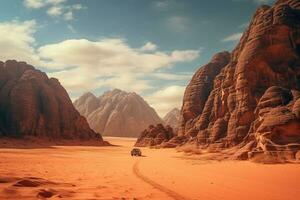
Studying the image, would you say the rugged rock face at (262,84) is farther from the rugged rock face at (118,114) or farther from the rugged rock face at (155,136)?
the rugged rock face at (118,114)

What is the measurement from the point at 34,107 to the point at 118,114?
85.0 m

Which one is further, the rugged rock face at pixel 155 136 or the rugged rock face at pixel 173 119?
the rugged rock face at pixel 173 119

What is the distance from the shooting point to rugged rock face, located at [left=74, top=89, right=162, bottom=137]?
455 feet

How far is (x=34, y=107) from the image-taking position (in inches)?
2249

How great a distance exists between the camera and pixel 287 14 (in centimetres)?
3175

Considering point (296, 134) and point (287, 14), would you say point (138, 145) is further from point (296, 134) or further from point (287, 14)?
point (296, 134)

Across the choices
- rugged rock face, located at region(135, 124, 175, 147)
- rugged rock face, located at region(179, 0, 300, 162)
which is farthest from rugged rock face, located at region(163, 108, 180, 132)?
rugged rock face, located at region(179, 0, 300, 162)

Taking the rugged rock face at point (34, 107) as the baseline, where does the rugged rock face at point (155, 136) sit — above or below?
below

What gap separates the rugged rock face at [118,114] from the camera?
138812 millimetres

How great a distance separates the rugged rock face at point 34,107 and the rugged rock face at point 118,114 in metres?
71.6

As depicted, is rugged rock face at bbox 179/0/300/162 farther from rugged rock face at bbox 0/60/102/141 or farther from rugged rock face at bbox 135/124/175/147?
rugged rock face at bbox 0/60/102/141

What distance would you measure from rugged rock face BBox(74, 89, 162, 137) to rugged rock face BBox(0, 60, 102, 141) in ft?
235

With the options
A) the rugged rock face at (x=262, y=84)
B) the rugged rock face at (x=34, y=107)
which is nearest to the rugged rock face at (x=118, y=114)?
the rugged rock face at (x=34, y=107)

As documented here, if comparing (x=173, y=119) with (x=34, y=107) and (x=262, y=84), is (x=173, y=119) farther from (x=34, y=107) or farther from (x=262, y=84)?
(x=262, y=84)
